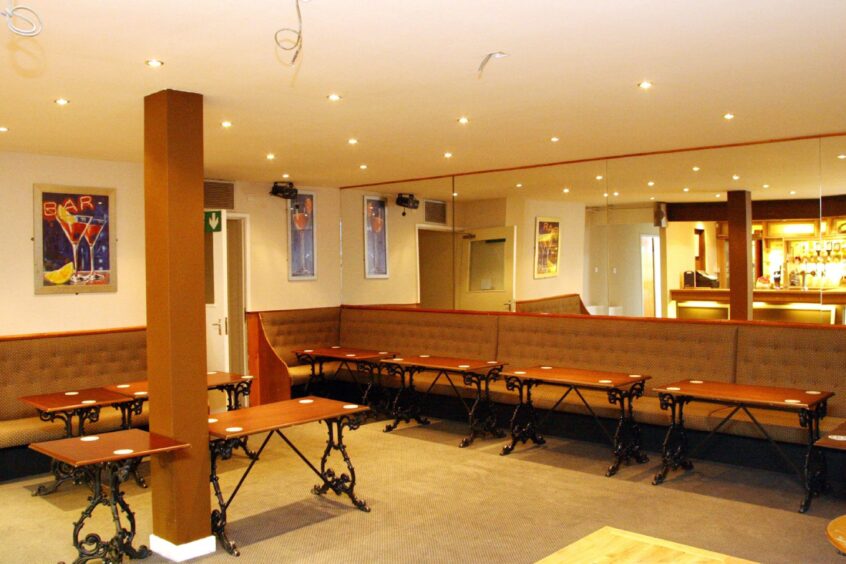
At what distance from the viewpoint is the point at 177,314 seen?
418cm

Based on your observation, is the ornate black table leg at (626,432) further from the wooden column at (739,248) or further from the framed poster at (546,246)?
the framed poster at (546,246)

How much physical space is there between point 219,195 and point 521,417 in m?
4.12

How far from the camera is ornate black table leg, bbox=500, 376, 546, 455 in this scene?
634 centimetres

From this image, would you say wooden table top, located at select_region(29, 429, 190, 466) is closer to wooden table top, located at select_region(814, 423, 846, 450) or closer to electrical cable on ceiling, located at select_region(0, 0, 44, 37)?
electrical cable on ceiling, located at select_region(0, 0, 44, 37)

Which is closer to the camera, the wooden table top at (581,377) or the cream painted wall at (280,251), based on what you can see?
the wooden table top at (581,377)

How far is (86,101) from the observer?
462cm

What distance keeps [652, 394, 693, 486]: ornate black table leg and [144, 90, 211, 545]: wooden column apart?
3260 millimetres

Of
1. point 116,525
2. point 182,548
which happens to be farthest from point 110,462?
point 182,548

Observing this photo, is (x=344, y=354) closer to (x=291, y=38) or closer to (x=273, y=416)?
(x=273, y=416)

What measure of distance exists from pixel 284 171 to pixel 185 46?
173 inches

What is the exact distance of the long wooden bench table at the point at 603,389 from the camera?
5727 millimetres

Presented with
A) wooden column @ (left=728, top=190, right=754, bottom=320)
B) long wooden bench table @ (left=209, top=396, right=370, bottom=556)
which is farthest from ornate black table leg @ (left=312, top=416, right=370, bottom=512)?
wooden column @ (left=728, top=190, right=754, bottom=320)

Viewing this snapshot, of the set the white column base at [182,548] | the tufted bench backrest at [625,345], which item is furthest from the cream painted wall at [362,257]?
the white column base at [182,548]

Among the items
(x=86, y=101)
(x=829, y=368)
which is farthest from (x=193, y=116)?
(x=829, y=368)
